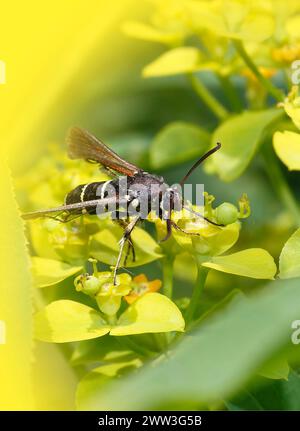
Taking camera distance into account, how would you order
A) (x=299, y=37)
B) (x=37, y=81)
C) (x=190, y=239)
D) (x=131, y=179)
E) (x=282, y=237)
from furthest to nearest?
(x=37, y=81), (x=282, y=237), (x=299, y=37), (x=131, y=179), (x=190, y=239)

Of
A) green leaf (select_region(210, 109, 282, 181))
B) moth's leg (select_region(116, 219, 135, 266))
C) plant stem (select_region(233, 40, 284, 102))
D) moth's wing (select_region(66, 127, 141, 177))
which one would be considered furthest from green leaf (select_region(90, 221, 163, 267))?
plant stem (select_region(233, 40, 284, 102))

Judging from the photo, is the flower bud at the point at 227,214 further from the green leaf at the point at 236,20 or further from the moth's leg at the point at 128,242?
the green leaf at the point at 236,20

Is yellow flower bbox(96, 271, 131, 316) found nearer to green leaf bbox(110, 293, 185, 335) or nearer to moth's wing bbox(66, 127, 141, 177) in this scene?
green leaf bbox(110, 293, 185, 335)

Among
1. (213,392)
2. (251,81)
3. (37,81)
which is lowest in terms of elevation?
(213,392)

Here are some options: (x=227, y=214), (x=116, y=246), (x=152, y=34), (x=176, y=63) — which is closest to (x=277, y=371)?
(x=227, y=214)
